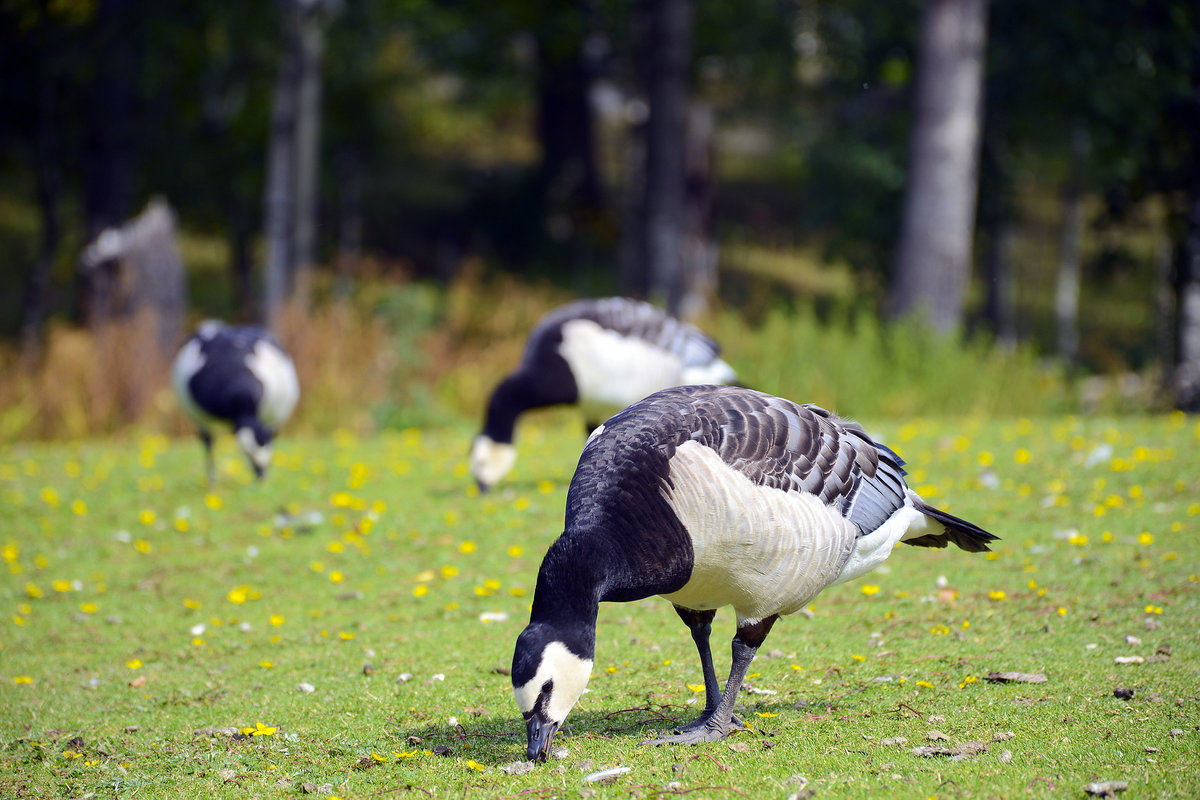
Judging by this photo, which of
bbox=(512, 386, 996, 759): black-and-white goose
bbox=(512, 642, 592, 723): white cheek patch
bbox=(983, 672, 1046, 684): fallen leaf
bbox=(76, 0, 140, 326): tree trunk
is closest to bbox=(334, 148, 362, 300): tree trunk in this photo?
bbox=(76, 0, 140, 326): tree trunk

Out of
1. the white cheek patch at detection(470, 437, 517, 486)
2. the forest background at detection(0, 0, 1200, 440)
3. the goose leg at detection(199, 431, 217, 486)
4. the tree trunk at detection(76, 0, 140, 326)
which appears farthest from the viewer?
the tree trunk at detection(76, 0, 140, 326)

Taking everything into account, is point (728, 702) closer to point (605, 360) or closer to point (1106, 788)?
point (1106, 788)

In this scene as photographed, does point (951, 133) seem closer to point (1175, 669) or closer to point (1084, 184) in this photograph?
point (1175, 669)

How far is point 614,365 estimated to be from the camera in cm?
875

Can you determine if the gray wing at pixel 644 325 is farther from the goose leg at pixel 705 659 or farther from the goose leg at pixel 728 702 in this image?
the goose leg at pixel 728 702

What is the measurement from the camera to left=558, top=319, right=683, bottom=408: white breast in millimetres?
8758

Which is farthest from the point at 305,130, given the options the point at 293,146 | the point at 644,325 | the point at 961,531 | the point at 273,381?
the point at 961,531

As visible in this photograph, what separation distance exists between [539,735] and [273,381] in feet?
23.6

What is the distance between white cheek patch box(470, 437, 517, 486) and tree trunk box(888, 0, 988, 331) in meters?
7.50

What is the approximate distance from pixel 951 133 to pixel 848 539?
1189cm

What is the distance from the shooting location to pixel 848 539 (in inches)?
173

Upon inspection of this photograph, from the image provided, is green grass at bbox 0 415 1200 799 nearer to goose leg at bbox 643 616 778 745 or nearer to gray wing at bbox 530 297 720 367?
goose leg at bbox 643 616 778 745

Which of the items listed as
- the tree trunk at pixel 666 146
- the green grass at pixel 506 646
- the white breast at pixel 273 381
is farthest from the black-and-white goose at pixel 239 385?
the tree trunk at pixel 666 146

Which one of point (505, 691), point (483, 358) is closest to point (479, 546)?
point (505, 691)
